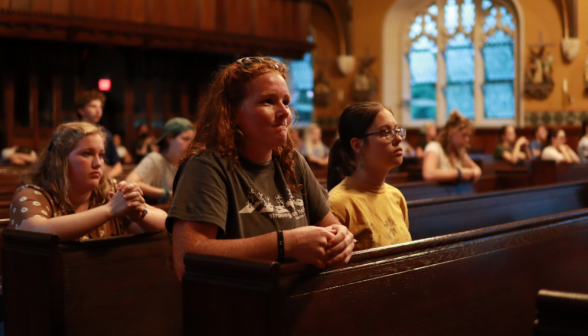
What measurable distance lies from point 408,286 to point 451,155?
11.4 ft

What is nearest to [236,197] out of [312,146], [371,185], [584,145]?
[371,185]

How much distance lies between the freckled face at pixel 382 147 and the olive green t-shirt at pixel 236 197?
672mm

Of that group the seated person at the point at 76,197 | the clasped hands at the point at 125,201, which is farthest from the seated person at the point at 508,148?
the clasped hands at the point at 125,201

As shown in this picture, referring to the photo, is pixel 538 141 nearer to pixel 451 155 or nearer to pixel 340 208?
pixel 451 155

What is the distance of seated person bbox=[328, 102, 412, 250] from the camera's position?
240cm

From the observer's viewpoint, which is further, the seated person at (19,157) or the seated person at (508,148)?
the seated person at (508,148)

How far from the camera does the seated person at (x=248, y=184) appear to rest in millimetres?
1597

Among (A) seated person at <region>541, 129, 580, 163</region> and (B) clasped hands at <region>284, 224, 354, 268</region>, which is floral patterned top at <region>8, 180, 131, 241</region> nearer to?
(B) clasped hands at <region>284, 224, 354, 268</region>

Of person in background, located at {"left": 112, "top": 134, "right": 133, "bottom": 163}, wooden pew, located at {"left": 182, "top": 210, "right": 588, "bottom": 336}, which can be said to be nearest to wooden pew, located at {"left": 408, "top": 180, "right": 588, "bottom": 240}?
wooden pew, located at {"left": 182, "top": 210, "right": 588, "bottom": 336}

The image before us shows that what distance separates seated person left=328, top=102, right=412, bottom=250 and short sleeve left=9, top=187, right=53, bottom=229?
1.17 metres

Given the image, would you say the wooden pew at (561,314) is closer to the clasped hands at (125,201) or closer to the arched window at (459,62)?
the clasped hands at (125,201)

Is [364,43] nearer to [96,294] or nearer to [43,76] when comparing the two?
[43,76]

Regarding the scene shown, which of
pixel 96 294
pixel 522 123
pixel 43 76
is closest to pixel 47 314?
pixel 96 294

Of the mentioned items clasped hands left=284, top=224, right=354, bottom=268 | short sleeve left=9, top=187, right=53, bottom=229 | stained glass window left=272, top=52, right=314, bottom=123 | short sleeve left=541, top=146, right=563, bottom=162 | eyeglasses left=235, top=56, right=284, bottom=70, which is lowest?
clasped hands left=284, top=224, right=354, bottom=268
